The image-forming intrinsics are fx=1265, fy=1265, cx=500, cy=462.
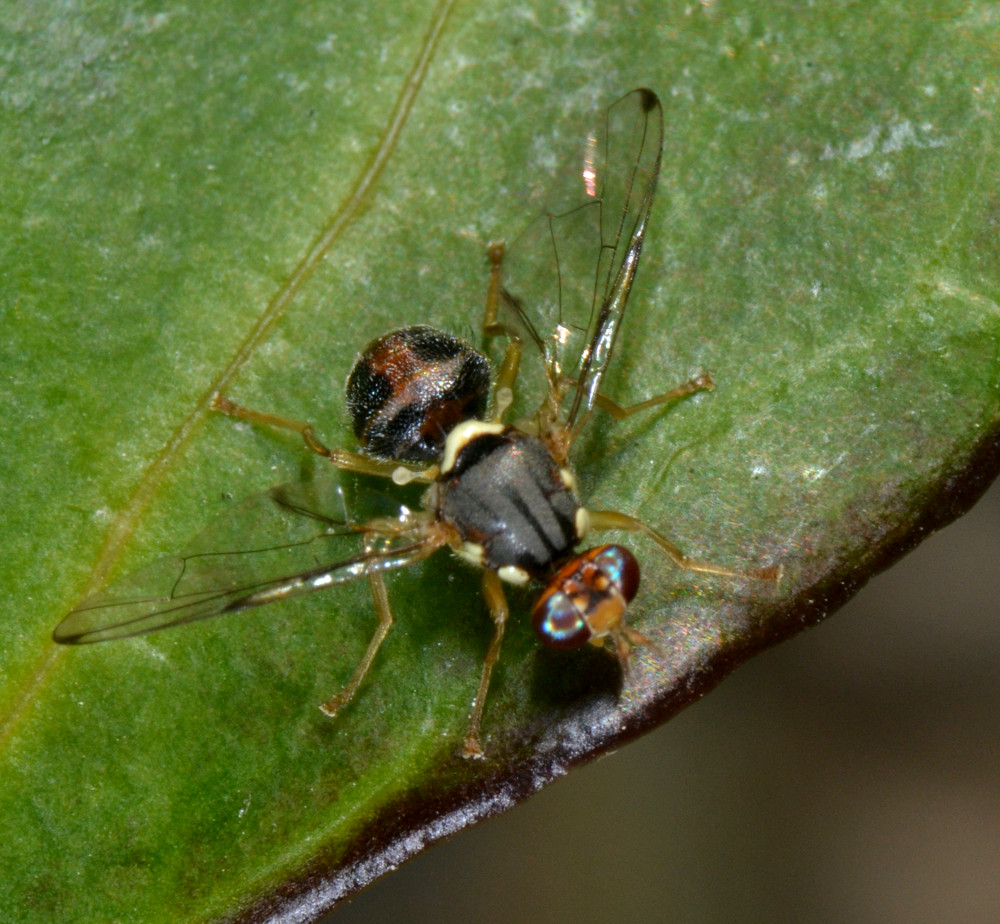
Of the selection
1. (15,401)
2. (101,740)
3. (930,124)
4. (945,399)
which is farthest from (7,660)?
(930,124)

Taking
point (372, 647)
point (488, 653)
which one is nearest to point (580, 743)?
point (488, 653)

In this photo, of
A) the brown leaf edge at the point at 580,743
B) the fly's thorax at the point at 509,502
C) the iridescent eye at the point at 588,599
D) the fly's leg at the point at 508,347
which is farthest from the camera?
the fly's leg at the point at 508,347

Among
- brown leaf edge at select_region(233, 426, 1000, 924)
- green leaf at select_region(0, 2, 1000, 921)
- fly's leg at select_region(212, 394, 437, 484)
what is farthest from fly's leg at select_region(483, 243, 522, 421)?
brown leaf edge at select_region(233, 426, 1000, 924)

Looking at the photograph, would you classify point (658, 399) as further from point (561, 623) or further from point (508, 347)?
point (561, 623)

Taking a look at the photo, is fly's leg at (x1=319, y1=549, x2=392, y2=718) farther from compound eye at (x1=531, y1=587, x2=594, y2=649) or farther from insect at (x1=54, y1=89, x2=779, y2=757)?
compound eye at (x1=531, y1=587, x2=594, y2=649)

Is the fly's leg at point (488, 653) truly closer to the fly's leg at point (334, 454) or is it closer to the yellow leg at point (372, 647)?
the yellow leg at point (372, 647)

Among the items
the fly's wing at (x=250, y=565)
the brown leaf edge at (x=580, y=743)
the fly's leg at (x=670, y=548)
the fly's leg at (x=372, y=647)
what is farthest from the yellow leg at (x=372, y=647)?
the fly's leg at (x=670, y=548)

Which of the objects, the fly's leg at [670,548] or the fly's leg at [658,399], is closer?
the fly's leg at [670,548]
